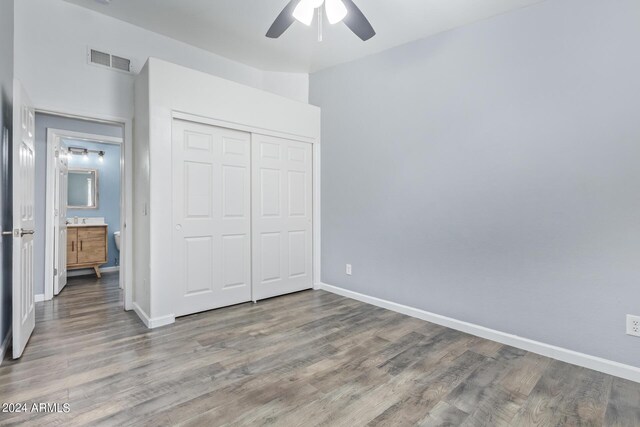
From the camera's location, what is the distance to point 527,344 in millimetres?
2590

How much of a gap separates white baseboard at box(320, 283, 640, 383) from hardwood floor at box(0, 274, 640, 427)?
7cm

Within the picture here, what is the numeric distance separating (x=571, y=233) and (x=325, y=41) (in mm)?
2956

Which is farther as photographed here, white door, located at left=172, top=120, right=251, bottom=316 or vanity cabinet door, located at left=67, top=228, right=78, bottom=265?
vanity cabinet door, located at left=67, top=228, right=78, bottom=265

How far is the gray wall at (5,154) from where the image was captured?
7.73ft

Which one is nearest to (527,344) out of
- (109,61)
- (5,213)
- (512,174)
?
(512,174)

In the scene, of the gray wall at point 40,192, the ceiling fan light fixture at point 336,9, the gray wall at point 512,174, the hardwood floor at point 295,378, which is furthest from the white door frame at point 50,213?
the gray wall at point 512,174

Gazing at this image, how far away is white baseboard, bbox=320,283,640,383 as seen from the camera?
221 cm

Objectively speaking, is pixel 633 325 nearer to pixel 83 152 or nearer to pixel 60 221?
pixel 60 221

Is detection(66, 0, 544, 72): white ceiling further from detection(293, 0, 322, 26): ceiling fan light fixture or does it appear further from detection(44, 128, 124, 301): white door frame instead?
detection(44, 128, 124, 301): white door frame

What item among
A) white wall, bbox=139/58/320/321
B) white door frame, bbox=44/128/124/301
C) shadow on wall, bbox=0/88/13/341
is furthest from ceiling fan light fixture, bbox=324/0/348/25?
white door frame, bbox=44/128/124/301

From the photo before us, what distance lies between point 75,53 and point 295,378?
3553 mm

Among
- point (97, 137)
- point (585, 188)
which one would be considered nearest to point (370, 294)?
point (585, 188)

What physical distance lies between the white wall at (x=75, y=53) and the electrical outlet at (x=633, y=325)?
468cm

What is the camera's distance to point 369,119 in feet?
12.3
